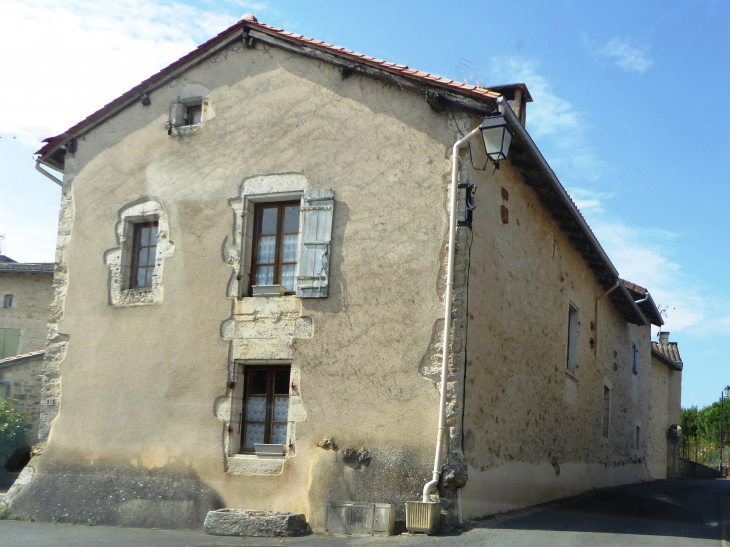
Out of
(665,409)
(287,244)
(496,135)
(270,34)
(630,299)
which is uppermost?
(270,34)

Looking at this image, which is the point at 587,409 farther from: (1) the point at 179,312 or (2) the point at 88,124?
(2) the point at 88,124

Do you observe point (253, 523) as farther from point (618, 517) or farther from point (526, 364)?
point (618, 517)

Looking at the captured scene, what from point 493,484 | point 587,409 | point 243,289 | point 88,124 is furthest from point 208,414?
point 587,409

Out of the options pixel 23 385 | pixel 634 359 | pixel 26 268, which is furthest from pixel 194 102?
pixel 634 359

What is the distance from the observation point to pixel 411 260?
7.21 metres

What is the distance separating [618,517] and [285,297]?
447cm

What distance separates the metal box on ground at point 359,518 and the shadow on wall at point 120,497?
4.59ft

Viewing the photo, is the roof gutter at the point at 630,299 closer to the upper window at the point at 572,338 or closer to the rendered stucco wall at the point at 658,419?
the upper window at the point at 572,338

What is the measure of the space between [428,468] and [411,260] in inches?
79.7

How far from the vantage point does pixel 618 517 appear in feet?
26.4

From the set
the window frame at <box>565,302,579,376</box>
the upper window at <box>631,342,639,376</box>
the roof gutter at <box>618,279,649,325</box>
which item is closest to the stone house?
the upper window at <box>631,342,639,376</box>

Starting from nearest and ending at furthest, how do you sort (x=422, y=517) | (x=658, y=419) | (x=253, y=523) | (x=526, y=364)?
(x=422, y=517) < (x=253, y=523) < (x=526, y=364) < (x=658, y=419)

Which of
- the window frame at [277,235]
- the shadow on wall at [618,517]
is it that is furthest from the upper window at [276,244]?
the shadow on wall at [618,517]

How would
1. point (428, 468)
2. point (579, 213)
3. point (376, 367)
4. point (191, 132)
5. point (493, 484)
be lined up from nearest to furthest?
point (428, 468) < point (376, 367) < point (493, 484) < point (191, 132) < point (579, 213)
